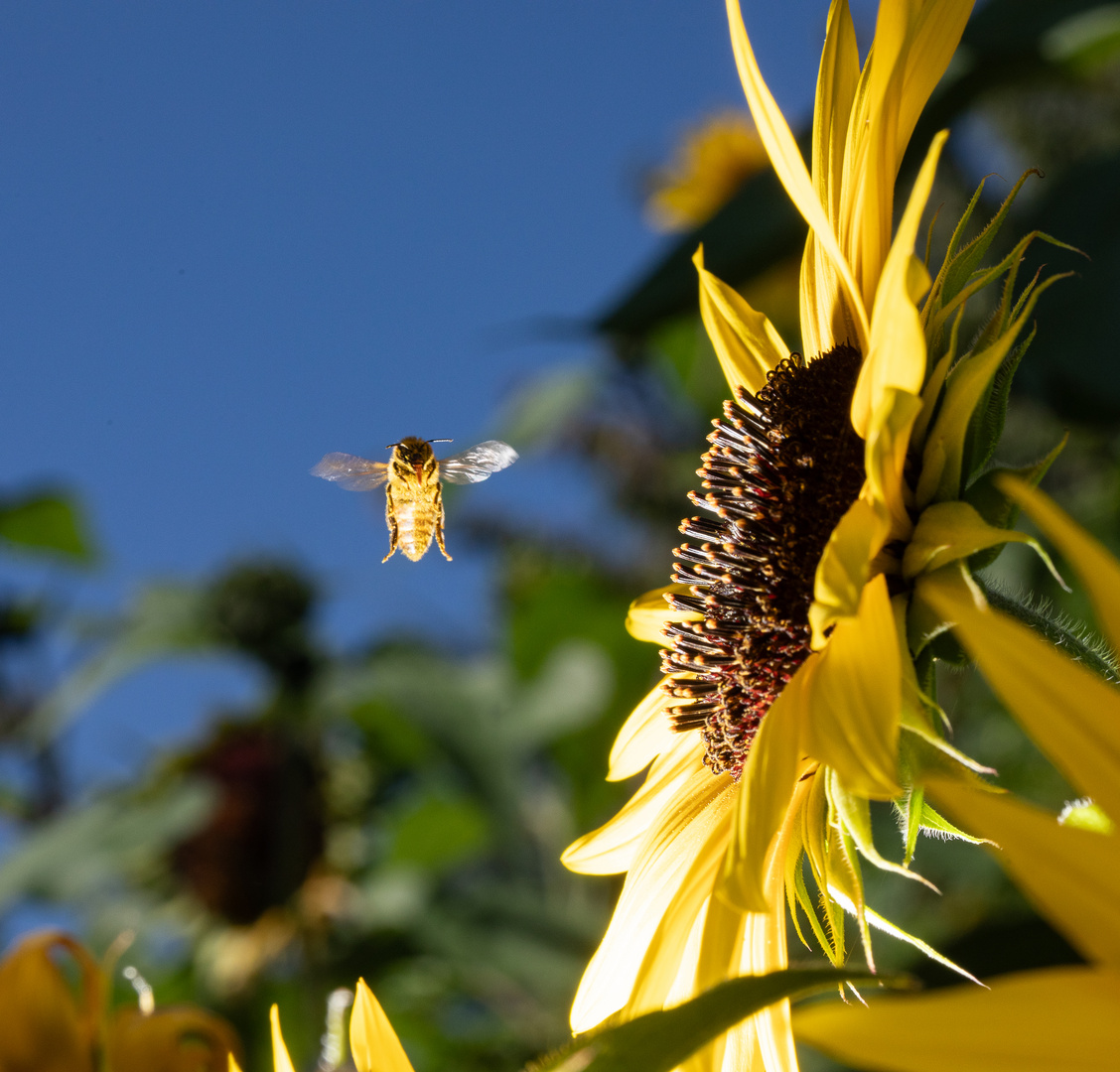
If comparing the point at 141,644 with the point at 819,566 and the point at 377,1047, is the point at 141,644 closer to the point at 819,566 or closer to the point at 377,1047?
the point at 377,1047

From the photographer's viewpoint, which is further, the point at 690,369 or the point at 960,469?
the point at 690,369

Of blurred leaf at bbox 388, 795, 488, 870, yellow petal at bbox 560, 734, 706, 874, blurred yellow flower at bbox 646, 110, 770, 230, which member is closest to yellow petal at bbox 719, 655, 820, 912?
yellow petal at bbox 560, 734, 706, 874

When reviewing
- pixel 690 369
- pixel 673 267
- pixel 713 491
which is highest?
pixel 690 369

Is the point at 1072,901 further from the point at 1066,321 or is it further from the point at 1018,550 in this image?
the point at 1018,550

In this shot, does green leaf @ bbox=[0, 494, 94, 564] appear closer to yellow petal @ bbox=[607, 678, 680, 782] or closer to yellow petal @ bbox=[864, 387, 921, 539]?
yellow petal @ bbox=[607, 678, 680, 782]

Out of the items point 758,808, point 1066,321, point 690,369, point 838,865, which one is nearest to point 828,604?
point 758,808

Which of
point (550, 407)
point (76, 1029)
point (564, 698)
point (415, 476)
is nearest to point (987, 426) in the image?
point (415, 476)

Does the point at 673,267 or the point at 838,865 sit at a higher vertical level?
the point at 673,267
